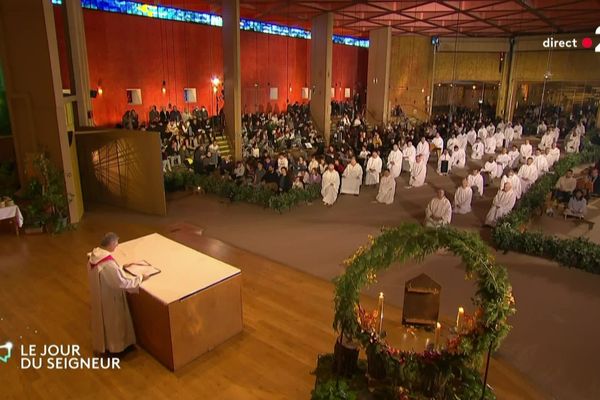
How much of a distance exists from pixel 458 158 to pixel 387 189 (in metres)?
5.93

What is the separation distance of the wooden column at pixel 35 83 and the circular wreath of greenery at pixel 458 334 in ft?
24.2

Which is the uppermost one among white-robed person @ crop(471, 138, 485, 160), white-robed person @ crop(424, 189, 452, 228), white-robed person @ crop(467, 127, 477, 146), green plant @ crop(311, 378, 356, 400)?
white-robed person @ crop(467, 127, 477, 146)

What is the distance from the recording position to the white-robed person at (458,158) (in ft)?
53.2

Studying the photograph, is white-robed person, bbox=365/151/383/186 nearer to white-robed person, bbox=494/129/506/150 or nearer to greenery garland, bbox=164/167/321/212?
greenery garland, bbox=164/167/321/212

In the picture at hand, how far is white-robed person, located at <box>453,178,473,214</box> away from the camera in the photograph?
35.8ft

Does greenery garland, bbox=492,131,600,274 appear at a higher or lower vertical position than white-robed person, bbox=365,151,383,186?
lower

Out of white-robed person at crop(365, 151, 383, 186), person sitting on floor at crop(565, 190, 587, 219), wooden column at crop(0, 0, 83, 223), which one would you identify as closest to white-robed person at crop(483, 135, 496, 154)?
white-robed person at crop(365, 151, 383, 186)

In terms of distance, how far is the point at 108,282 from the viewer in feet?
15.7

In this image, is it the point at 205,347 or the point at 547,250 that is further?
the point at 547,250

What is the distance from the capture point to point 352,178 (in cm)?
1238

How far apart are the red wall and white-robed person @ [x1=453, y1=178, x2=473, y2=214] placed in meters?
13.1

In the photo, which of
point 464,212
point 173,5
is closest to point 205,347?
point 464,212

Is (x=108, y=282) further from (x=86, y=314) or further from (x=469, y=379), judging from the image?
(x=469, y=379)

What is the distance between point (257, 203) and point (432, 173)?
7.32 metres
